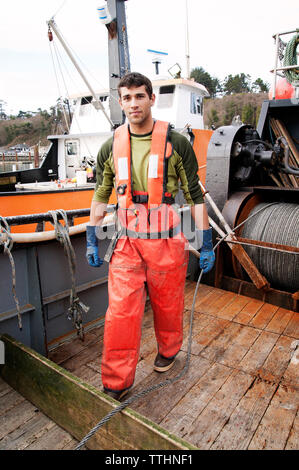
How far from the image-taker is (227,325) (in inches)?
125

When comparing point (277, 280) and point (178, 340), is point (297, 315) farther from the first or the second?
point (178, 340)

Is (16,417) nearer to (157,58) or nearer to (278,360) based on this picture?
(278,360)

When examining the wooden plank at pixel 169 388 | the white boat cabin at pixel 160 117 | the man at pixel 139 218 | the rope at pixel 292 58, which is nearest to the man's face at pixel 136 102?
the man at pixel 139 218

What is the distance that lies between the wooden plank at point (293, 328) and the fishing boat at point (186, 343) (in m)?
0.02

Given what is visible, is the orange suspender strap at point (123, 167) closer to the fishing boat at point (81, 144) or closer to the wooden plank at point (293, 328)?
the wooden plank at point (293, 328)

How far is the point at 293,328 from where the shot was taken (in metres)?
3.10

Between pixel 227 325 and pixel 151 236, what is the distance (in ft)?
5.07

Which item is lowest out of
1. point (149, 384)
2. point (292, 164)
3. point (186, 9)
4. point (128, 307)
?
point (149, 384)

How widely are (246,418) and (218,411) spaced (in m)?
0.17

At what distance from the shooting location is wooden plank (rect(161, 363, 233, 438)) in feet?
6.56

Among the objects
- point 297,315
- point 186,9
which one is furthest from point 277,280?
point 186,9

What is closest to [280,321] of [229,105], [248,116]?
[248,116]
